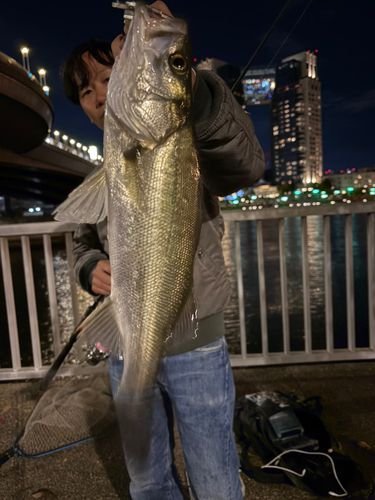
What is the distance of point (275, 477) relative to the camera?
254cm

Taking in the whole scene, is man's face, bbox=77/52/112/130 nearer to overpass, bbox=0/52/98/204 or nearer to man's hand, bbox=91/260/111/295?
man's hand, bbox=91/260/111/295

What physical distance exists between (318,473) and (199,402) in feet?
4.70

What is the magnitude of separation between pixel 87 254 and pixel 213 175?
0.82m

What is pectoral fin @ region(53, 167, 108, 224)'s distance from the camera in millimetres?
1374

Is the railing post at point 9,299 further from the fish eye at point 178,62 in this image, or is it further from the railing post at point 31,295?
the fish eye at point 178,62

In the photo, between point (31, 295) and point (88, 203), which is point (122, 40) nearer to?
point (88, 203)

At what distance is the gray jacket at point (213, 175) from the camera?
57.3 inches

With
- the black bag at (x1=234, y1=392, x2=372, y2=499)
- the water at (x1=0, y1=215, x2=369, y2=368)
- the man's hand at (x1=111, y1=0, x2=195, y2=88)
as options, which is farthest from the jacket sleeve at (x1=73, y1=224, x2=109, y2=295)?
the water at (x1=0, y1=215, x2=369, y2=368)

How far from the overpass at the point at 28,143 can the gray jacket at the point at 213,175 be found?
72.2 feet

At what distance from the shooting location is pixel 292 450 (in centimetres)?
260

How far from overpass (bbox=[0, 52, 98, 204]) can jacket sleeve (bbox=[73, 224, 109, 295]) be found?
21532 mm

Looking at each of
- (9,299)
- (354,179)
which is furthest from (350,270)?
(354,179)

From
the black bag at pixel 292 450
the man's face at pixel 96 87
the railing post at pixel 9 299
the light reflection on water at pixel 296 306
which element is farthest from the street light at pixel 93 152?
the man's face at pixel 96 87

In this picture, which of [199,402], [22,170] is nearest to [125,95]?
[199,402]
